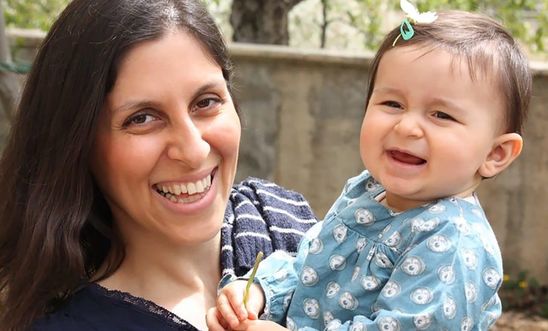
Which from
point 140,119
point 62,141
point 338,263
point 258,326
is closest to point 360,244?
point 338,263

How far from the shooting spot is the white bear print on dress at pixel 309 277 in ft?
6.90

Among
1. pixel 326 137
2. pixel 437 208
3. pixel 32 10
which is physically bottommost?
pixel 326 137

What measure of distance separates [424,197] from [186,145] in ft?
1.69

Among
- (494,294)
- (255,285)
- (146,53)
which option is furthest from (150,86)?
(494,294)

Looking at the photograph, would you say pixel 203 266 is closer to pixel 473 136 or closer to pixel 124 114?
pixel 124 114

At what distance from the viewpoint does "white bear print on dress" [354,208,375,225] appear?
2.07 meters

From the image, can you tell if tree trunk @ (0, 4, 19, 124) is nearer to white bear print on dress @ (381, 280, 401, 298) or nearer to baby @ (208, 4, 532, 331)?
baby @ (208, 4, 532, 331)

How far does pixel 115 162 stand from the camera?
7.05 feet

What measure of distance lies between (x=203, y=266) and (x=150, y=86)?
0.56 meters

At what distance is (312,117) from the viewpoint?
224 inches

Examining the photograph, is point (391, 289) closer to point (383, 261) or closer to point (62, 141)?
point (383, 261)

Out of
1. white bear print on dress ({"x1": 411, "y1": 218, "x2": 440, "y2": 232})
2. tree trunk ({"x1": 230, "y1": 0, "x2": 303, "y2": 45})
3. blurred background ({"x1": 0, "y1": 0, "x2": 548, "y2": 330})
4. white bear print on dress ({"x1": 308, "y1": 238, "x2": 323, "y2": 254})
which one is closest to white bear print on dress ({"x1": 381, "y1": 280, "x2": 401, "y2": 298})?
white bear print on dress ({"x1": 411, "y1": 218, "x2": 440, "y2": 232})

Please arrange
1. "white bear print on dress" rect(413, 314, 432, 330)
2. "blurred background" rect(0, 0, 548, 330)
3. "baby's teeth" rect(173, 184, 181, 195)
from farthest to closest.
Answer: "blurred background" rect(0, 0, 548, 330) < "baby's teeth" rect(173, 184, 181, 195) < "white bear print on dress" rect(413, 314, 432, 330)

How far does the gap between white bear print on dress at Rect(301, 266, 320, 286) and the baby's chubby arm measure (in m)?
0.13
